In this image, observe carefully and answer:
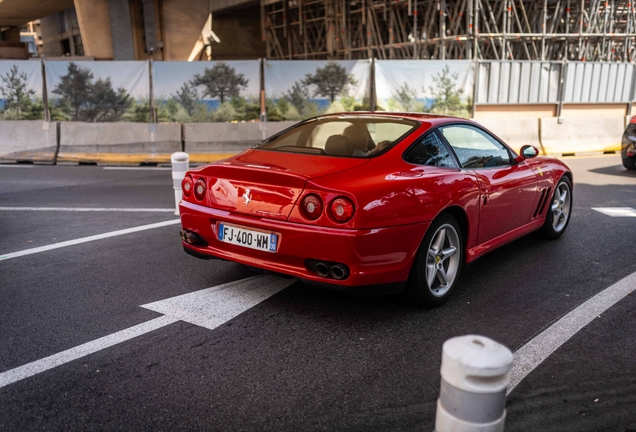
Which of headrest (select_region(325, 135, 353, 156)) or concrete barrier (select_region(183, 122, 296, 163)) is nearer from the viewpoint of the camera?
headrest (select_region(325, 135, 353, 156))

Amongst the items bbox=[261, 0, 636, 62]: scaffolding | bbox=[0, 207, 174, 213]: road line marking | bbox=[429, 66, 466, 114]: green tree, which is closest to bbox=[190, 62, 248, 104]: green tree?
bbox=[429, 66, 466, 114]: green tree

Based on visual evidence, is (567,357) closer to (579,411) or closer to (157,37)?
(579,411)

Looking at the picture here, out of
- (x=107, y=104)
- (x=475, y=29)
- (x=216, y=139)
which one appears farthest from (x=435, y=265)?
(x=475, y=29)

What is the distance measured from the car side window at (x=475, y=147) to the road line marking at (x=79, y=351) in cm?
258

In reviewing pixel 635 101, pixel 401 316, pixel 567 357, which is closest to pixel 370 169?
pixel 401 316

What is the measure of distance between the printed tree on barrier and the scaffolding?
36.2 feet

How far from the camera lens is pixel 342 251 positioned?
3.69 m

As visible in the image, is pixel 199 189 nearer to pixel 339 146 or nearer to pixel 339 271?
pixel 339 146

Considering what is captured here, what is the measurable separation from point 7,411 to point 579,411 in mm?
2833

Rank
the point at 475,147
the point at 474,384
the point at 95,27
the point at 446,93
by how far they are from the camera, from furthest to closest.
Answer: the point at 95,27 < the point at 446,93 < the point at 475,147 < the point at 474,384

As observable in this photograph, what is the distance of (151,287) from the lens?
4695mm

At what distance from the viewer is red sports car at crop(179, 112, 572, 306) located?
3.76 m

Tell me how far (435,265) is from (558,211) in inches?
105

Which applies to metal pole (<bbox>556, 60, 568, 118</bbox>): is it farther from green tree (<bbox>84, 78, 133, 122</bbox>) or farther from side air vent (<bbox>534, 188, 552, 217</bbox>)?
green tree (<bbox>84, 78, 133, 122</bbox>)
